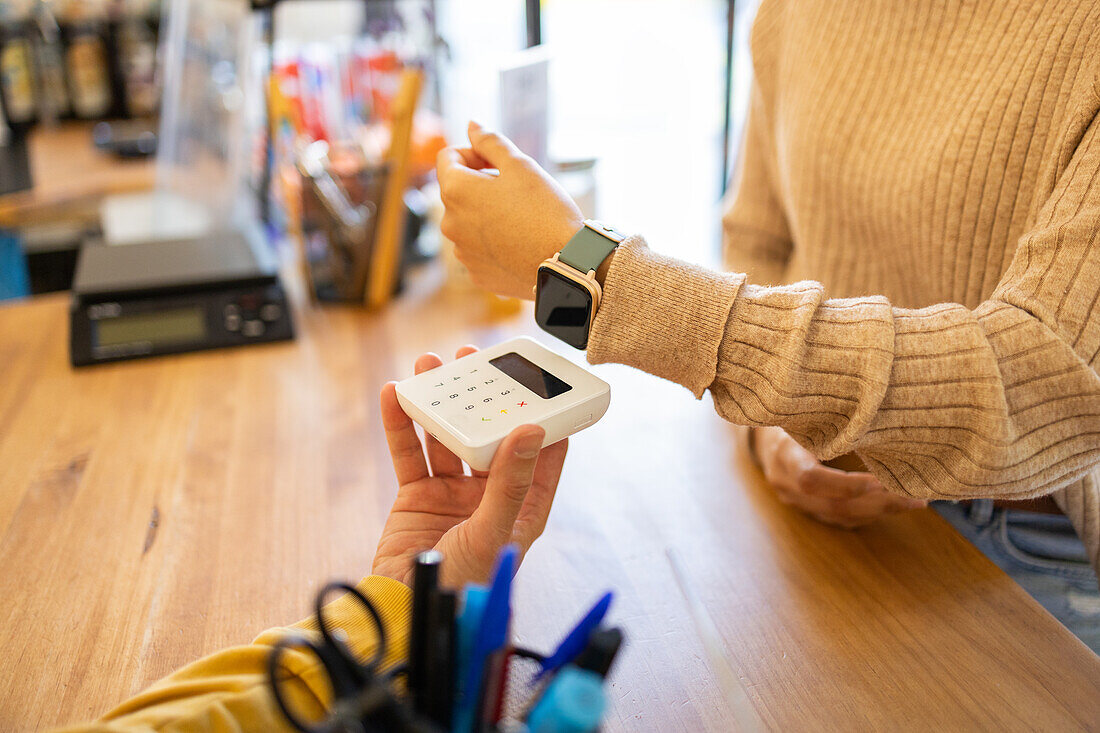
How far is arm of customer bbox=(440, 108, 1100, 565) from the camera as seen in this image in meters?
0.53

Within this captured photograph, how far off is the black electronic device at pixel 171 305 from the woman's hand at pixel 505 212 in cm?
48

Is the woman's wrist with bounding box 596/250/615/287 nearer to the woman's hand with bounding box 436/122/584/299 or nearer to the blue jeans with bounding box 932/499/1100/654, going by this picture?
the woman's hand with bounding box 436/122/584/299

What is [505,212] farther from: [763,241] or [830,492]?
[763,241]

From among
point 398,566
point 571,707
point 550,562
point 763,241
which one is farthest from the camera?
point 763,241

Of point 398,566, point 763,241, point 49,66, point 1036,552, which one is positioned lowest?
point 1036,552

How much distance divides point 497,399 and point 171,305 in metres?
0.64

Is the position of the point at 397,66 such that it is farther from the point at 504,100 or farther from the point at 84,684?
the point at 84,684

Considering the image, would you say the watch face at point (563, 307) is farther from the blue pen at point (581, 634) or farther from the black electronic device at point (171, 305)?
the black electronic device at point (171, 305)

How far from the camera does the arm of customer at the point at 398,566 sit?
40 centimetres

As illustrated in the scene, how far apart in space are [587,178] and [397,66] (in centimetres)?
42

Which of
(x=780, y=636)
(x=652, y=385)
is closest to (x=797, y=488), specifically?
(x=780, y=636)

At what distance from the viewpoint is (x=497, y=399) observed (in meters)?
0.57

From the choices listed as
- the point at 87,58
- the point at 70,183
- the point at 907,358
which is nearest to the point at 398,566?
the point at 907,358

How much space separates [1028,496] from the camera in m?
0.58
